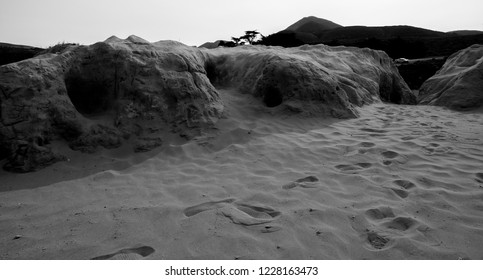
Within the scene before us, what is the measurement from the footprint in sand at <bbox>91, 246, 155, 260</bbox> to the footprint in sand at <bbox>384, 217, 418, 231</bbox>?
189 cm

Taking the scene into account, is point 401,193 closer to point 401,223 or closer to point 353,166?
point 401,223

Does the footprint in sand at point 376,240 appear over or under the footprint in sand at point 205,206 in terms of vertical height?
under

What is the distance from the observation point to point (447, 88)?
8789mm

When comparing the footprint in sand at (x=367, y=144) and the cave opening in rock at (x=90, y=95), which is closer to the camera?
the footprint in sand at (x=367, y=144)

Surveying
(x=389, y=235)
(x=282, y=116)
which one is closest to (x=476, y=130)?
(x=282, y=116)

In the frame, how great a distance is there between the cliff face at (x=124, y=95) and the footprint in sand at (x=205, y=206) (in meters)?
1.81

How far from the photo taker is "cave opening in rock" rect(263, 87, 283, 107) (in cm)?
628

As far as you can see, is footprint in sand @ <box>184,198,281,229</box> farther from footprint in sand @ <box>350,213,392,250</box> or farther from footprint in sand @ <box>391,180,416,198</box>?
footprint in sand @ <box>391,180,416,198</box>

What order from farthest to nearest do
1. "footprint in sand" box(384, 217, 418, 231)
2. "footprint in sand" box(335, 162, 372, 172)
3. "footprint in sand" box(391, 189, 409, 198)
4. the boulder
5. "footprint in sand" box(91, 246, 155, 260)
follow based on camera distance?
the boulder
"footprint in sand" box(335, 162, 372, 172)
"footprint in sand" box(391, 189, 409, 198)
"footprint in sand" box(384, 217, 418, 231)
"footprint in sand" box(91, 246, 155, 260)

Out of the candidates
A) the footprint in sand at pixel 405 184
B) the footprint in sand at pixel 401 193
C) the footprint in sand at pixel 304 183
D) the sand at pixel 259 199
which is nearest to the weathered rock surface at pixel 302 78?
→ the sand at pixel 259 199

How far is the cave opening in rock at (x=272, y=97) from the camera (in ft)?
20.6

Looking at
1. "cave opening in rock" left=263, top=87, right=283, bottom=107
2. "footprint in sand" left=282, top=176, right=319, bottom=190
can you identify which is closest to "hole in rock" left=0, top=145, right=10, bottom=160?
"footprint in sand" left=282, top=176, right=319, bottom=190

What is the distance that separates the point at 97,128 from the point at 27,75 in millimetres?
1134

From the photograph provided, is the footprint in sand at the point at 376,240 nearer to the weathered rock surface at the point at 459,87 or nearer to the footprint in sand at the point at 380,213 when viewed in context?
the footprint in sand at the point at 380,213
